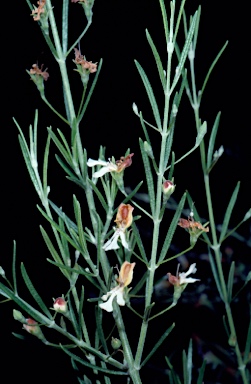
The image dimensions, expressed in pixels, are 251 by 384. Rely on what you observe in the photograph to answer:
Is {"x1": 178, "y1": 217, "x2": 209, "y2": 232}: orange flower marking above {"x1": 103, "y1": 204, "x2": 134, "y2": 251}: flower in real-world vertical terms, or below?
below

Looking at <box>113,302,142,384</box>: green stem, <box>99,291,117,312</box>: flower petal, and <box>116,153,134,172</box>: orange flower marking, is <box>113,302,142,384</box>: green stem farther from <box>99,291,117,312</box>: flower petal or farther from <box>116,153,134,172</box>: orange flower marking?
<box>116,153,134,172</box>: orange flower marking

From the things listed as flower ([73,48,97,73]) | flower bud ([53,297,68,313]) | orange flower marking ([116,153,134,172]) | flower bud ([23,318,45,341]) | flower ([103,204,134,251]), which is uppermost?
flower ([73,48,97,73])

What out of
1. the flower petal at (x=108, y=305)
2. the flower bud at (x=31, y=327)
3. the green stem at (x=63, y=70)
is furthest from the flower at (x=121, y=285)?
the green stem at (x=63, y=70)

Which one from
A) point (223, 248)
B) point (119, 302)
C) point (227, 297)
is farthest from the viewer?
point (223, 248)

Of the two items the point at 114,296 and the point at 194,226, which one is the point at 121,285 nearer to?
the point at 114,296

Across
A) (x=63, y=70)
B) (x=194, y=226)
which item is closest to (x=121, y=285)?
(x=194, y=226)

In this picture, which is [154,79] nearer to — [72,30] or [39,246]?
[72,30]

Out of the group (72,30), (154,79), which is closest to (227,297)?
(154,79)

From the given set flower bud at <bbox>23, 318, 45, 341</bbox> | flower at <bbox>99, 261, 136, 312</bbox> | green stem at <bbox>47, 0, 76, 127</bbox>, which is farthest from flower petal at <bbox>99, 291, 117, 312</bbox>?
green stem at <bbox>47, 0, 76, 127</bbox>
